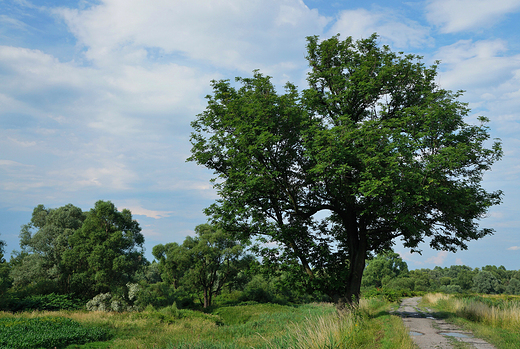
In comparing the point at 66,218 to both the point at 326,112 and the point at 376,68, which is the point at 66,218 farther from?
the point at 376,68

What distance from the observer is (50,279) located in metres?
35.6

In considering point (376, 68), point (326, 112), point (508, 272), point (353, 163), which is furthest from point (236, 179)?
point (508, 272)

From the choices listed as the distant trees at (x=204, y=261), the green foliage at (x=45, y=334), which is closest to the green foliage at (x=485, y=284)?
the distant trees at (x=204, y=261)

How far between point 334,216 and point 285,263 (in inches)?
178

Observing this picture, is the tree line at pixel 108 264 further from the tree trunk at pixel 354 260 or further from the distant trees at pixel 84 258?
the tree trunk at pixel 354 260

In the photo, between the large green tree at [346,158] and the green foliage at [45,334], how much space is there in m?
9.80

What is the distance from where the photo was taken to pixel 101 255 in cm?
3394

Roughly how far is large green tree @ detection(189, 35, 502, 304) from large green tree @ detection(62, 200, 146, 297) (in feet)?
80.4

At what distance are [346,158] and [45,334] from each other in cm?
1681

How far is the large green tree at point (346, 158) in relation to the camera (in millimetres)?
12484

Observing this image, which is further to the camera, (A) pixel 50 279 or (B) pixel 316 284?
(A) pixel 50 279

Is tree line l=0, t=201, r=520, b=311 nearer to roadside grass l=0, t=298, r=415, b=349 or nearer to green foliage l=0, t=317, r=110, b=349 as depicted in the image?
roadside grass l=0, t=298, r=415, b=349

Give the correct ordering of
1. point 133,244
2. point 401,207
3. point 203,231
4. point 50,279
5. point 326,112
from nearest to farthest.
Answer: point 401,207 → point 326,112 → point 50,279 → point 133,244 → point 203,231

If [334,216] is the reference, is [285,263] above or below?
below
